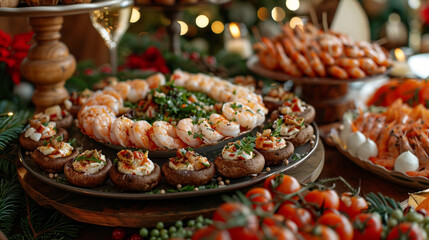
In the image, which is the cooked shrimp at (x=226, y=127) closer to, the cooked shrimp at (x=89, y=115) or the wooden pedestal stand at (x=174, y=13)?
the cooked shrimp at (x=89, y=115)

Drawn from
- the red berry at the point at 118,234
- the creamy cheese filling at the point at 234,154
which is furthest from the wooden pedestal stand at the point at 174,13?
the red berry at the point at 118,234

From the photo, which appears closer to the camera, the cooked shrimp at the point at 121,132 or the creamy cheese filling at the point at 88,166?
the creamy cheese filling at the point at 88,166

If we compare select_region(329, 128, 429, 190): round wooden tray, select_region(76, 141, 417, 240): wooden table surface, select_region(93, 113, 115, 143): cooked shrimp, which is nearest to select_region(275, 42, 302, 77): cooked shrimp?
select_region(76, 141, 417, 240): wooden table surface

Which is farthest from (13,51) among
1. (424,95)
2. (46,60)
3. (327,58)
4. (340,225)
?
(424,95)

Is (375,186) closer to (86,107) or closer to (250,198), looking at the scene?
(250,198)

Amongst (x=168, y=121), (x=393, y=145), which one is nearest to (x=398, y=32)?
(x=393, y=145)

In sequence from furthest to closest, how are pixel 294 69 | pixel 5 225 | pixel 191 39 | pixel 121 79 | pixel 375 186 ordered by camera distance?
pixel 191 39 < pixel 121 79 < pixel 294 69 < pixel 375 186 < pixel 5 225

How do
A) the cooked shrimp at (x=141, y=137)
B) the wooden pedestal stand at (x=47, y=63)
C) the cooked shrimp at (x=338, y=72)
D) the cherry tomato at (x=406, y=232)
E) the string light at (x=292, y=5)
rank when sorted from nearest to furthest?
the cherry tomato at (x=406, y=232) → the cooked shrimp at (x=141, y=137) → the wooden pedestal stand at (x=47, y=63) → the cooked shrimp at (x=338, y=72) → the string light at (x=292, y=5)

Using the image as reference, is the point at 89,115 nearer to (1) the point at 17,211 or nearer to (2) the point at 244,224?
(1) the point at 17,211
